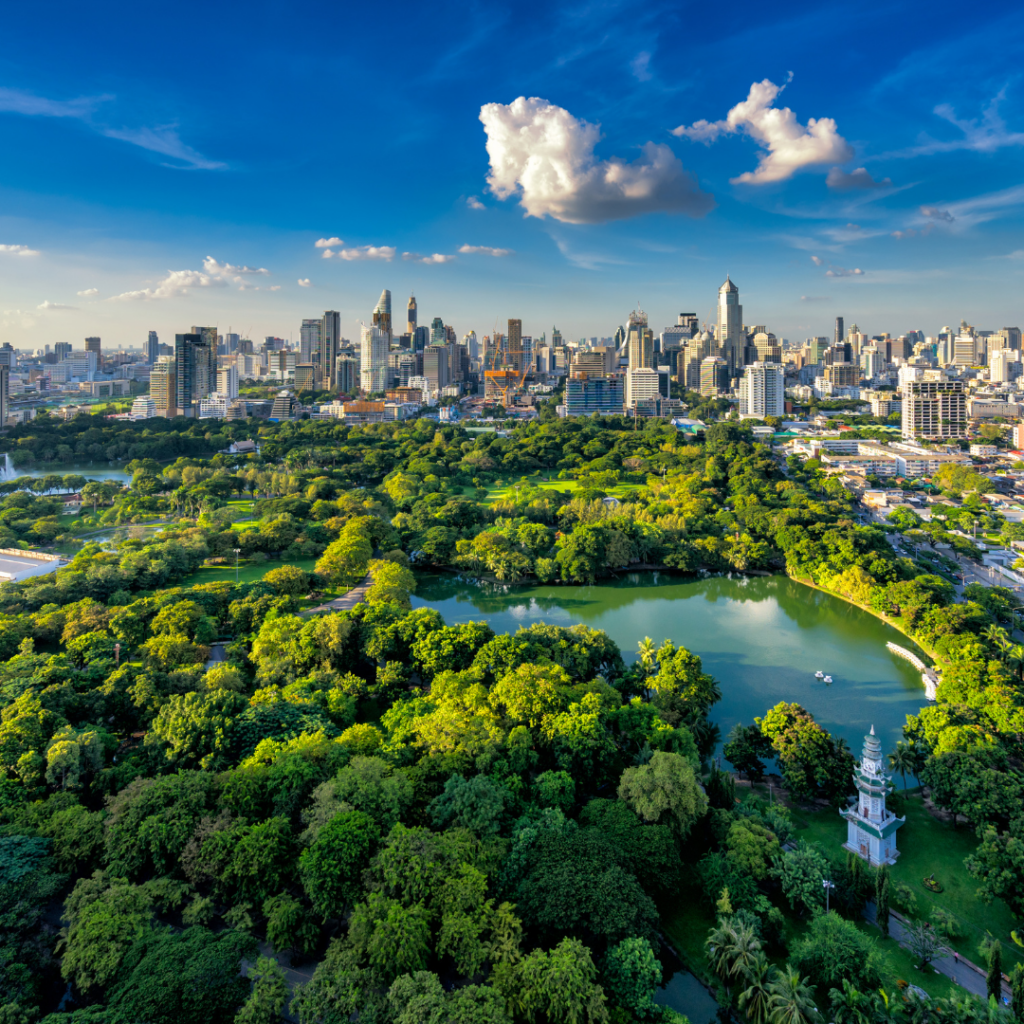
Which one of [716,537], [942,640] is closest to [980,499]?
[716,537]

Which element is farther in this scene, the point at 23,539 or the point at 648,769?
the point at 23,539

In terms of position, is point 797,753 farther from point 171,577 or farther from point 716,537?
point 171,577

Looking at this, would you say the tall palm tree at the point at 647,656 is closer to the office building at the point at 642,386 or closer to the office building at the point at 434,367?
the office building at the point at 642,386

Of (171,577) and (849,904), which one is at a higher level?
(171,577)

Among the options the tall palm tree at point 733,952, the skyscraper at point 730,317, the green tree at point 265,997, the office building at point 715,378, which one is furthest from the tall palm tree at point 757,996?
the skyscraper at point 730,317

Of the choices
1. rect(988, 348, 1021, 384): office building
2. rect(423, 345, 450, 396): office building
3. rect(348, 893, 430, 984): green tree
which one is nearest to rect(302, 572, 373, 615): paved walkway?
rect(348, 893, 430, 984): green tree

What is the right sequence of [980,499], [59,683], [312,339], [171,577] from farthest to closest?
[312,339] < [980,499] < [171,577] < [59,683]
